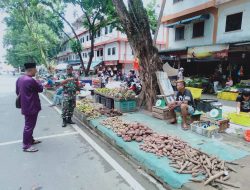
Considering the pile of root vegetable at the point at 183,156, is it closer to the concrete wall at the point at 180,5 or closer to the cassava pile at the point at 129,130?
the cassava pile at the point at 129,130

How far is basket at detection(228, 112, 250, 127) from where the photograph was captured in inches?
234

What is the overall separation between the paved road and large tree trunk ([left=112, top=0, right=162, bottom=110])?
3263mm

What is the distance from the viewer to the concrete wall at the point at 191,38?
15.7m

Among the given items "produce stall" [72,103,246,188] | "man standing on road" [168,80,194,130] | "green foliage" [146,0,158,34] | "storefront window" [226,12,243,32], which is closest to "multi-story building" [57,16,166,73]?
"green foliage" [146,0,158,34]

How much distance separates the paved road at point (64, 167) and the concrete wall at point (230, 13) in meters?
12.1

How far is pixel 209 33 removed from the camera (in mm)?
15828

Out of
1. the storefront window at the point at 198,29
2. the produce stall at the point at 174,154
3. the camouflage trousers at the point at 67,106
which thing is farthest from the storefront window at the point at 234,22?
the camouflage trousers at the point at 67,106

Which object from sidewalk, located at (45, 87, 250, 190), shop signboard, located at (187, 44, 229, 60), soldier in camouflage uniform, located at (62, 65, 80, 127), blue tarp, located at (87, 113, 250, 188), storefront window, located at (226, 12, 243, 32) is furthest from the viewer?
storefront window, located at (226, 12, 243, 32)

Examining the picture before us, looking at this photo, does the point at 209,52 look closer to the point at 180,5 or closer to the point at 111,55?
the point at 180,5

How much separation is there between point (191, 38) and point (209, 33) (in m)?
1.73

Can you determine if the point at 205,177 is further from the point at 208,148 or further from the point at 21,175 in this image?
the point at 21,175

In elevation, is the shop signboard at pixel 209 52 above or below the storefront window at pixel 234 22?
below

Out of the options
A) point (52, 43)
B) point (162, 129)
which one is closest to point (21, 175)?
point (162, 129)

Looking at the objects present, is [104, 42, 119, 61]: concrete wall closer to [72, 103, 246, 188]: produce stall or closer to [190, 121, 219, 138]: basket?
[72, 103, 246, 188]: produce stall
